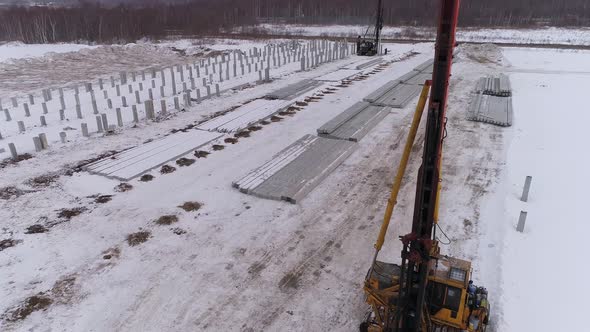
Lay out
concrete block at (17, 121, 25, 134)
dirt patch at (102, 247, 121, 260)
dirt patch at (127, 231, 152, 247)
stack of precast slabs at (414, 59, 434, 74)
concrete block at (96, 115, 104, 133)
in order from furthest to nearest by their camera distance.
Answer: stack of precast slabs at (414, 59, 434, 74)
concrete block at (17, 121, 25, 134)
concrete block at (96, 115, 104, 133)
dirt patch at (127, 231, 152, 247)
dirt patch at (102, 247, 121, 260)

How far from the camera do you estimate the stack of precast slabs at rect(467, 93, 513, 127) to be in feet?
45.3

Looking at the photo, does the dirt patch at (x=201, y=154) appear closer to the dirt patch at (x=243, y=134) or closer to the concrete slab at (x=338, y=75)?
the dirt patch at (x=243, y=134)

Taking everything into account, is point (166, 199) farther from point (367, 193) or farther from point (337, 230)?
point (367, 193)

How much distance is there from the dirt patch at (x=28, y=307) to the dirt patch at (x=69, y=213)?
235 cm

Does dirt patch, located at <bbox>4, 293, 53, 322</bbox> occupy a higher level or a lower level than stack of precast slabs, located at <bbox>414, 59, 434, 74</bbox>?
lower

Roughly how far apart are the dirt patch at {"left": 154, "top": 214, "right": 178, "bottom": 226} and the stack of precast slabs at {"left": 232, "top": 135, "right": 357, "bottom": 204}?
1.69 metres

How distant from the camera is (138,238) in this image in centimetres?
723

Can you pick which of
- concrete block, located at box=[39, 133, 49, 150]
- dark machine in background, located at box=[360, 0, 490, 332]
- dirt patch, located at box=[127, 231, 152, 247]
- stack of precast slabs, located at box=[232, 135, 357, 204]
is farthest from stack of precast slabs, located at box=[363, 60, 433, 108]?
dark machine in background, located at box=[360, 0, 490, 332]

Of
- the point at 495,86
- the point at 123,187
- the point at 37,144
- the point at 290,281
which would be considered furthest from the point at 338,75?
the point at 290,281

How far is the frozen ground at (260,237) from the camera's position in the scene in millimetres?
5609

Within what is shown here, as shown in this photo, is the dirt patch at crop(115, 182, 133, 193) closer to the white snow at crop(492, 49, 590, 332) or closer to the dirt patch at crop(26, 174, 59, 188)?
the dirt patch at crop(26, 174, 59, 188)

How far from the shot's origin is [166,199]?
863 centimetres

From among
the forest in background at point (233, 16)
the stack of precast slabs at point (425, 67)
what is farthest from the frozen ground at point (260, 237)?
the forest in background at point (233, 16)

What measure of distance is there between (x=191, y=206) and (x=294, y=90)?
1087cm
